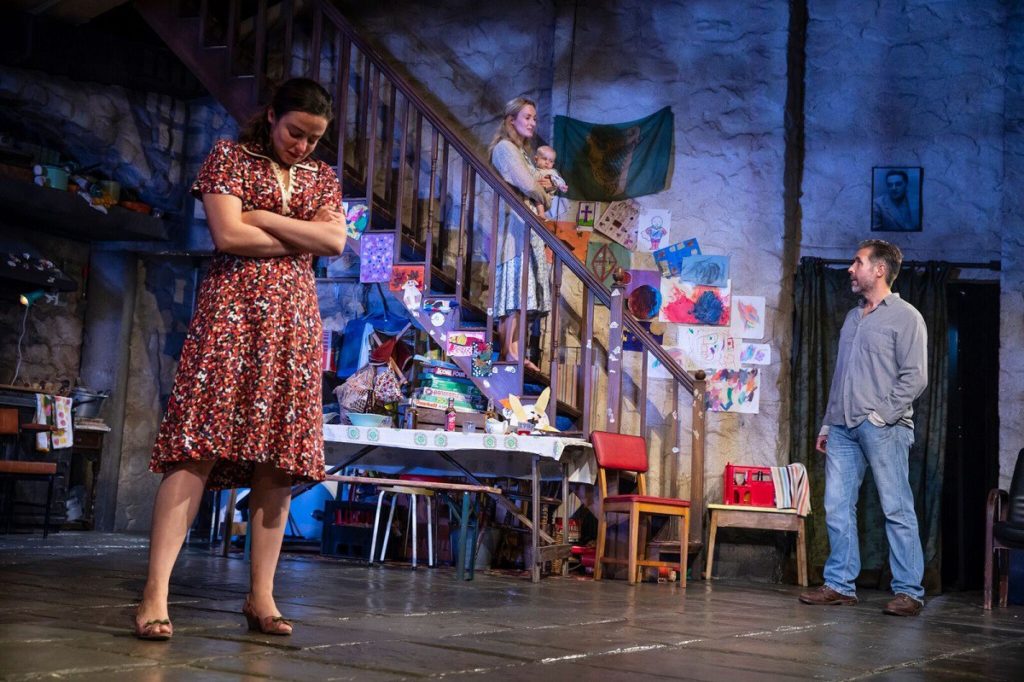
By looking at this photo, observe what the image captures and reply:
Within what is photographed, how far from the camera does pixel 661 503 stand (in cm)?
680

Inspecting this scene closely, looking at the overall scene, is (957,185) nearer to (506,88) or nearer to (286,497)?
(506,88)

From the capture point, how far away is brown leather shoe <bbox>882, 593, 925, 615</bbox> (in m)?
5.29

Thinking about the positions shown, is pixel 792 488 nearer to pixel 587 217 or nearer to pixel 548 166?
pixel 587 217

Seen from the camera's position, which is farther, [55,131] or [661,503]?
[55,131]

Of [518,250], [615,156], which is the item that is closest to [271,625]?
[518,250]

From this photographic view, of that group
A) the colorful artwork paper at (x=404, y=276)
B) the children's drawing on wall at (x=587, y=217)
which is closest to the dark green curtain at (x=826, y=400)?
the children's drawing on wall at (x=587, y=217)

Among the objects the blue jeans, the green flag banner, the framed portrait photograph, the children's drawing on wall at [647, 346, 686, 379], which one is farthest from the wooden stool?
the green flag banner

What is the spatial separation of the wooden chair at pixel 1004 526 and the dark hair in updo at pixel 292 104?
184 inches

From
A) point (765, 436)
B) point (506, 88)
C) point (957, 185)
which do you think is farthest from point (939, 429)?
point (506, 88)

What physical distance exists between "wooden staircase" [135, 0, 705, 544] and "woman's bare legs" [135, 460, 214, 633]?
437 cm

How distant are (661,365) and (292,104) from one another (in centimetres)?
550

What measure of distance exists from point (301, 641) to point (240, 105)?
571 centimetres

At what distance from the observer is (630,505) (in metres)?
6.66

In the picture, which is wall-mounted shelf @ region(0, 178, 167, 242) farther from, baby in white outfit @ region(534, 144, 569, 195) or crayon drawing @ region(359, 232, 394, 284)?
baby in white outfit @ region(534, 144, 569, 195)
